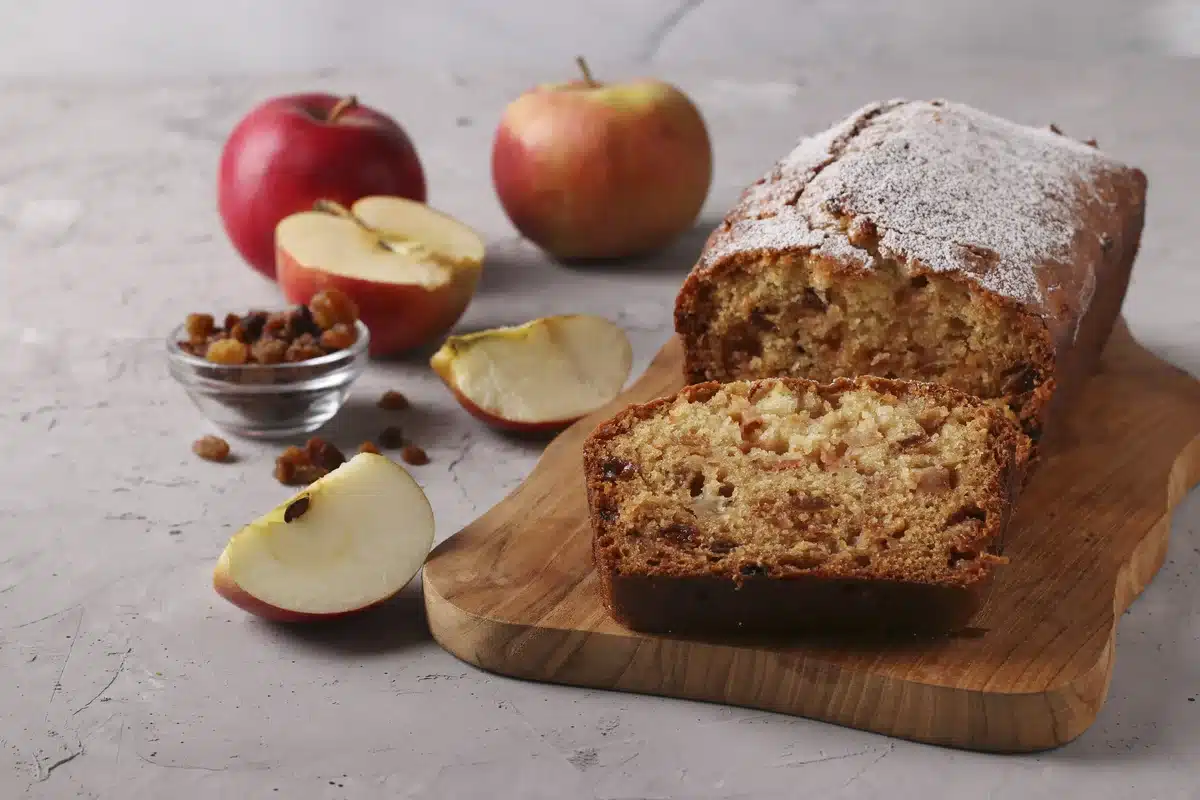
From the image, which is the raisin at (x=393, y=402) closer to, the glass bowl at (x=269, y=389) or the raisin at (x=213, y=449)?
the glass bowl at (x=269, y=389)

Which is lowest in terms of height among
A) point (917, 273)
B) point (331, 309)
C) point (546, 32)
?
point (546, 32)

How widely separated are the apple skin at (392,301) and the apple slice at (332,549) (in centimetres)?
102

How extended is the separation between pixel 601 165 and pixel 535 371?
105 cm

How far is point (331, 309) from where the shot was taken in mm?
3127

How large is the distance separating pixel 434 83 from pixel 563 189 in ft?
7.01

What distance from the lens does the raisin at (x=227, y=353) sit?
2990mm

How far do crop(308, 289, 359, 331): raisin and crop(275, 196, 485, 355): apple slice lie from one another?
237 mm

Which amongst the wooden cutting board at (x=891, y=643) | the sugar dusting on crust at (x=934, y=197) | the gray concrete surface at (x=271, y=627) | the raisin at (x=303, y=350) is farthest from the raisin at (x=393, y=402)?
the sugar dusting on crust at (x=934, y=197)

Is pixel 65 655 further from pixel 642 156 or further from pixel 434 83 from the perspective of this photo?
pixel 434 83

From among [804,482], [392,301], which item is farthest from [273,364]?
[804,482]

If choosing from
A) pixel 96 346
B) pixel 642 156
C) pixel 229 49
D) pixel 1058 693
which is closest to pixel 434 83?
pixel 229 49

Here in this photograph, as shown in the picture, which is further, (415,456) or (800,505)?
(415,456)

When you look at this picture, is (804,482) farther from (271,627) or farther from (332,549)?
(271,627)

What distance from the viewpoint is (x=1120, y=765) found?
6.59 ft
